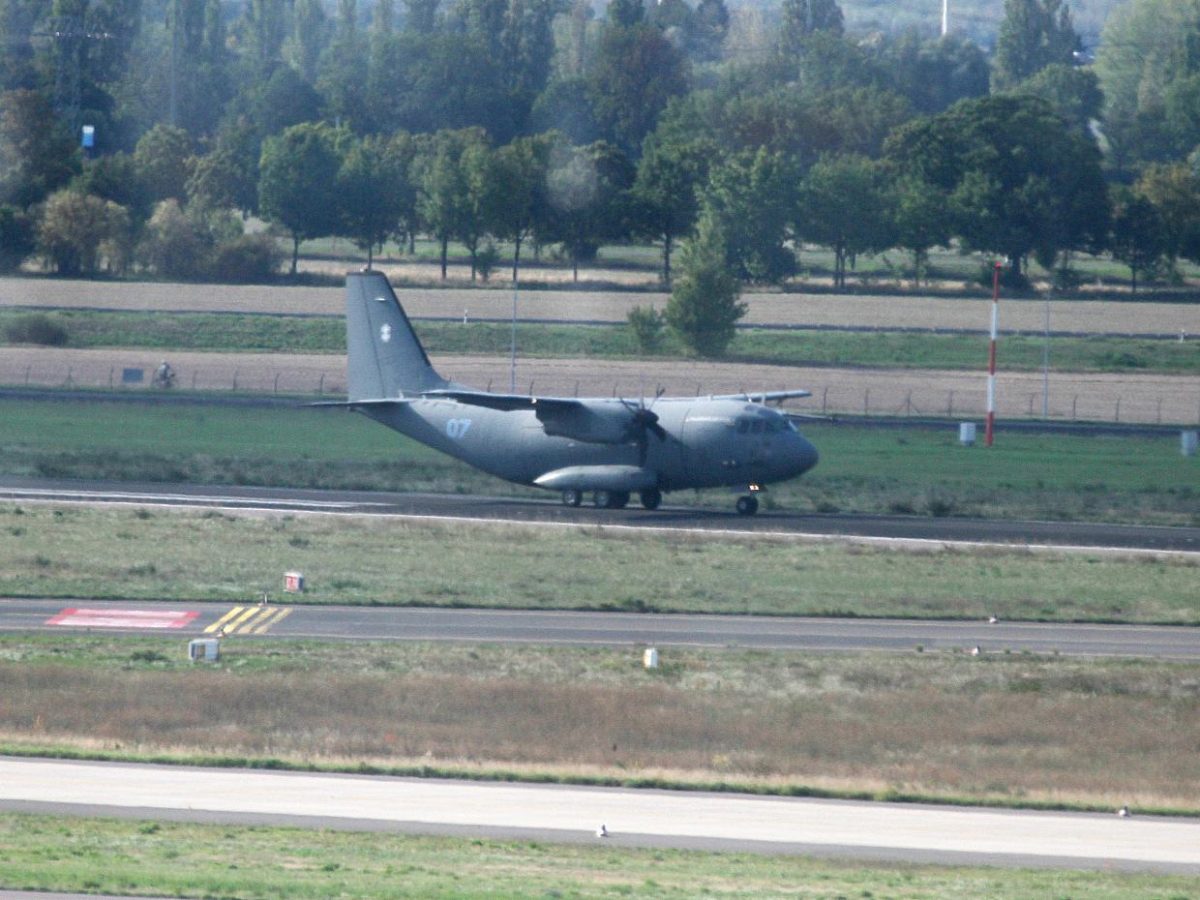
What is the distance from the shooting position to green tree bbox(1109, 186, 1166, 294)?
99.1m

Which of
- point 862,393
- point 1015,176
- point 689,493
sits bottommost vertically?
point 689,493

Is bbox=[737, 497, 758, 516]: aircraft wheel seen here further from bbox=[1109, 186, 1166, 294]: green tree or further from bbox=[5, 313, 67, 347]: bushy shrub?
bbox=[1109, 186, 1166, 294]: green tree

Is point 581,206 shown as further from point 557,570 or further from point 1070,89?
point 557,570

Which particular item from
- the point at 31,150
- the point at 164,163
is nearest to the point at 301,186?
the point at 164,163

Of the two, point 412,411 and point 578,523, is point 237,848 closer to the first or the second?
point 578,523

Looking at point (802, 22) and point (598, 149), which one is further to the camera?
point (802, 22)

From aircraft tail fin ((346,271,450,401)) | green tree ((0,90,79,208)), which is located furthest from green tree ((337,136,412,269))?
aircraft tail fin ((346,271,450,401))

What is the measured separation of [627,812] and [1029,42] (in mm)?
164659

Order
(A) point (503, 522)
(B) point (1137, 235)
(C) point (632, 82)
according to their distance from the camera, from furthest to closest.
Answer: (C) point (632, 82), (B) point (1137, 235), (A) point (503, 522)

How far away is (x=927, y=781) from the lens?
2095 cm

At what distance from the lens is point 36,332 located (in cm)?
8825

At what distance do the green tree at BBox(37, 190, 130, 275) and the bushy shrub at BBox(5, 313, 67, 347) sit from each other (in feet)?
38.9

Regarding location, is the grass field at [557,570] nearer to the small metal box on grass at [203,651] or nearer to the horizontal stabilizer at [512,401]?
the horizontal stabilizer at [512,401]

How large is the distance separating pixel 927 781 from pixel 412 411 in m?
31.3
